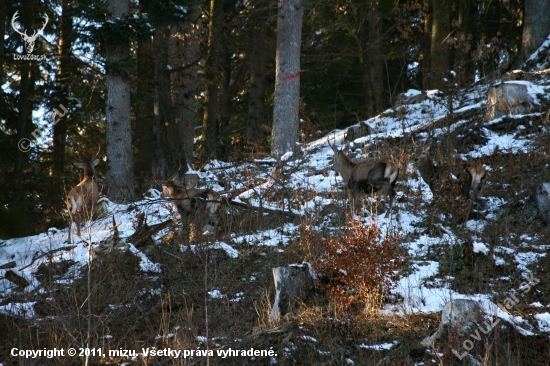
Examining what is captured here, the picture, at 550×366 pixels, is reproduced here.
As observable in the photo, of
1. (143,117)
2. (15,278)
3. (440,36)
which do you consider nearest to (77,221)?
(15,278)

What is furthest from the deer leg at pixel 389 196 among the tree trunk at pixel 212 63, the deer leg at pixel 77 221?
the tree trunk at pixel 212 63

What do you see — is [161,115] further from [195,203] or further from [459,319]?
[459,319]

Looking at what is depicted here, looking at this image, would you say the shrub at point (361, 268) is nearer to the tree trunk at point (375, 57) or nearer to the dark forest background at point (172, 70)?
the dark forest background at point (172, 70)

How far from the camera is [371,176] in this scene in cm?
1018

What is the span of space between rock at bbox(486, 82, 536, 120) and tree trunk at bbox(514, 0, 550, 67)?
428 cm

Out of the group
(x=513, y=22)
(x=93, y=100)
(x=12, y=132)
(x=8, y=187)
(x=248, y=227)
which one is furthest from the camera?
Result: (x=513, y=22)

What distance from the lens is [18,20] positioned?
16641 mm

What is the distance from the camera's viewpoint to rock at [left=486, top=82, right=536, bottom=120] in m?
12.4

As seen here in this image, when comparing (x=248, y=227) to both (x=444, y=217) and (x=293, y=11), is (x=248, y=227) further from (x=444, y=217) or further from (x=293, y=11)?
(x=293, y=11)

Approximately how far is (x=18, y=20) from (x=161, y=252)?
10.9 m

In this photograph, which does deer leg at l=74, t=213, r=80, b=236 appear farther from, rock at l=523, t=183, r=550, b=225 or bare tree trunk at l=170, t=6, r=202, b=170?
rock at l=523, t=183, r=550, b=225

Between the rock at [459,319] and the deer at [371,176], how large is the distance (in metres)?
3.82

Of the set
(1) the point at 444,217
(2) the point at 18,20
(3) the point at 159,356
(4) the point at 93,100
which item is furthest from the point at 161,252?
(2) the point at 18,20

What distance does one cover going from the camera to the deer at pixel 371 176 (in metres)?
10.0
